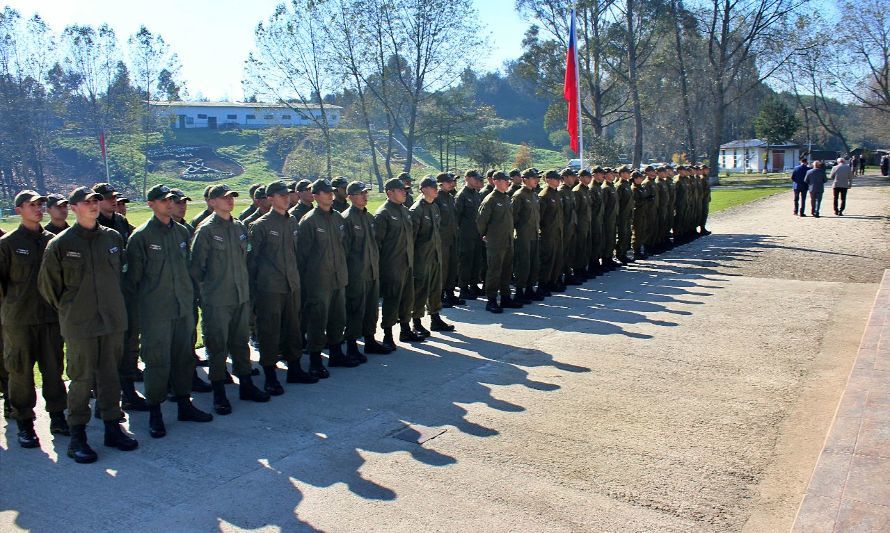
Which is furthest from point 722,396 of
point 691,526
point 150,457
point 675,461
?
point 150,457

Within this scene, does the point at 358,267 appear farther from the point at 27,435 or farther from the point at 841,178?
the point at 841,178

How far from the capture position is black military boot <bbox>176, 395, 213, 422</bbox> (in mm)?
6172

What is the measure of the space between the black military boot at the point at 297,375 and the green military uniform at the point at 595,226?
24.1 ft

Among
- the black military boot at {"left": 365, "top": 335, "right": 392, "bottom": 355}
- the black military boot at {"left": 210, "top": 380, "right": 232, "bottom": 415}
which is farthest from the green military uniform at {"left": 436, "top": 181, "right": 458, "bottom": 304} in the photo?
the black military boot at {"left": 210, "top": 380, "right": 232, "bottom": 415}

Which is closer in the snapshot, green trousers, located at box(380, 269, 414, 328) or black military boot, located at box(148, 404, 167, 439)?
black military boot, located at box(148, 404, 167, 439)

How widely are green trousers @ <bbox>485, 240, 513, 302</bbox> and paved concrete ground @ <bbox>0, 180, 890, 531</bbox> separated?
3.23ft

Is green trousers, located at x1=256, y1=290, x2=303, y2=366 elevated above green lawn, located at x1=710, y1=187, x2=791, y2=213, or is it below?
below

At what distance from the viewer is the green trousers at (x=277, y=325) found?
22.7ft

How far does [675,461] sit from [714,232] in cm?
1614

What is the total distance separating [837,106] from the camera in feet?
313

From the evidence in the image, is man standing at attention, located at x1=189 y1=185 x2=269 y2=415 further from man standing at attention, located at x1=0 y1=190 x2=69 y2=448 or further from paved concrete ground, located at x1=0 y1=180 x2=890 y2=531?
A: man standing at attention, located at x1=0 y1=190 x2=69 y2=448

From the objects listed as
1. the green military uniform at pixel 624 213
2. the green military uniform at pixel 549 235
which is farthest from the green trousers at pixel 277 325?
the green military uniform at pixel 624 213

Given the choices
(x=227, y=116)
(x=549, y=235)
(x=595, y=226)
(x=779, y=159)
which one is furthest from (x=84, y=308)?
(x=227, y=116)

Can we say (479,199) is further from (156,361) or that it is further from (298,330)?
(156,361)
